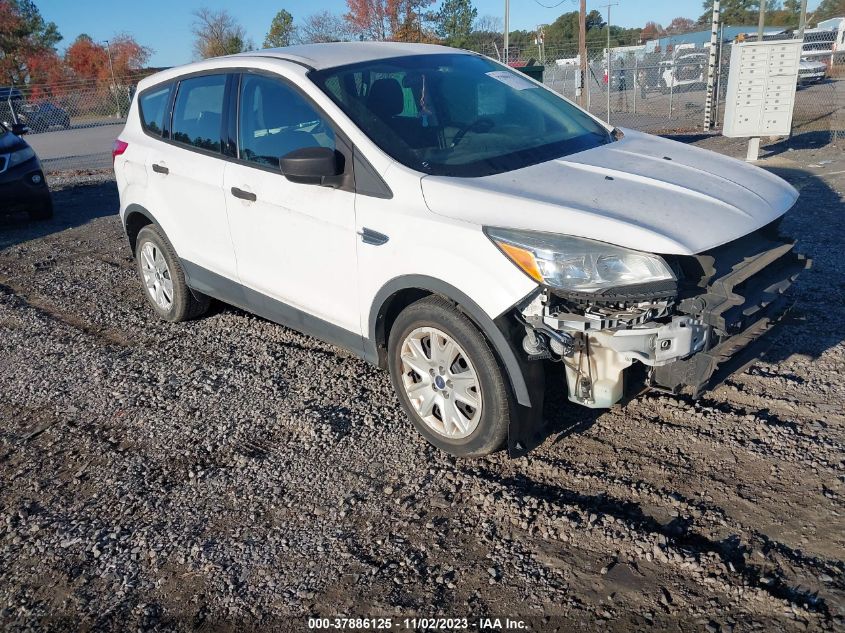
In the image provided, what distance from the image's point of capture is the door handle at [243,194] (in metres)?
4.37

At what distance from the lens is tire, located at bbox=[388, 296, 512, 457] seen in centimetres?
330

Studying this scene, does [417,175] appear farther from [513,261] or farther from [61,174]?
[61,174]

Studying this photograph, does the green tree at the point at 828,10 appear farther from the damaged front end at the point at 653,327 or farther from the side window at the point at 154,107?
the damaged front end at the point at 653,327

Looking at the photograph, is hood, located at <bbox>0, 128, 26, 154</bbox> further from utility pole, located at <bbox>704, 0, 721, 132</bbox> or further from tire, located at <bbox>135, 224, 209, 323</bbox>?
utility pole, located at <bbox>704, 0, 721, 132</bbox>

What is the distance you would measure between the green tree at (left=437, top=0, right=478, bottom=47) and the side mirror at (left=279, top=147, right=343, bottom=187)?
113ft

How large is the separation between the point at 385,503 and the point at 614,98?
72.9 feet

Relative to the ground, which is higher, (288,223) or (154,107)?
(154,107)

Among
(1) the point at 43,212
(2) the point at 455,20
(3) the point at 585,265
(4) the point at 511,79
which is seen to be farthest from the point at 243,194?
(2) the point at 455,20

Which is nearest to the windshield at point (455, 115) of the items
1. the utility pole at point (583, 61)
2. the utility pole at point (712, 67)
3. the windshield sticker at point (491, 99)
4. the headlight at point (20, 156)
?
the windshield sticker at point (491, 99)

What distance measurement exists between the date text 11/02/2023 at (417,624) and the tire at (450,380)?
95cm

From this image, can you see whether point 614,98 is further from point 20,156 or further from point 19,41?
point 19,41

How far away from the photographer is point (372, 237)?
12.0 feet

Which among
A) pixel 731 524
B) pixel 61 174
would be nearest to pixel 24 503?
pixel 731 524

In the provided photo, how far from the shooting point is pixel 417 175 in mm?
3523
